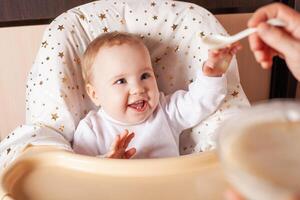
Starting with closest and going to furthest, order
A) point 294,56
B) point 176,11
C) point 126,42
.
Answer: point 294,56 → point 126,42 → point 176,11

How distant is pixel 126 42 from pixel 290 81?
2.02 ft

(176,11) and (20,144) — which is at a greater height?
(176,11)

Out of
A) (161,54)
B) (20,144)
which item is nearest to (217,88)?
(161,54)

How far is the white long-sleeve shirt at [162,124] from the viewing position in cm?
95

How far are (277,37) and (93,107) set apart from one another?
2.01 ft

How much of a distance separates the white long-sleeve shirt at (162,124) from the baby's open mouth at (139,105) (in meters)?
0.06

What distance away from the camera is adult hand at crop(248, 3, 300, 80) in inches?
24.4

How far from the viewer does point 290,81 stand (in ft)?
4.32

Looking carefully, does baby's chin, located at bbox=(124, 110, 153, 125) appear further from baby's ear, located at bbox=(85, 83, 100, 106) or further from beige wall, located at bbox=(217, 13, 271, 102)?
beige wall, located at bbox=(217, 13, 271, 102)

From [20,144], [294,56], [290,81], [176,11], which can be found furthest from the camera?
[290,81]

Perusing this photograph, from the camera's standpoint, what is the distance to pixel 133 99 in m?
0.96

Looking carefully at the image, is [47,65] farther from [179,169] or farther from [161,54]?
[179,169]

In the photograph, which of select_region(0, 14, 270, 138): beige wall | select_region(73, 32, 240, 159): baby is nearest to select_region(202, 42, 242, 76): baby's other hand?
select_region(73, 32, 240, 159): baby

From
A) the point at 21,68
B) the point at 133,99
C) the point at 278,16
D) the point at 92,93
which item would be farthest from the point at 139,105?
the point at 21,68
